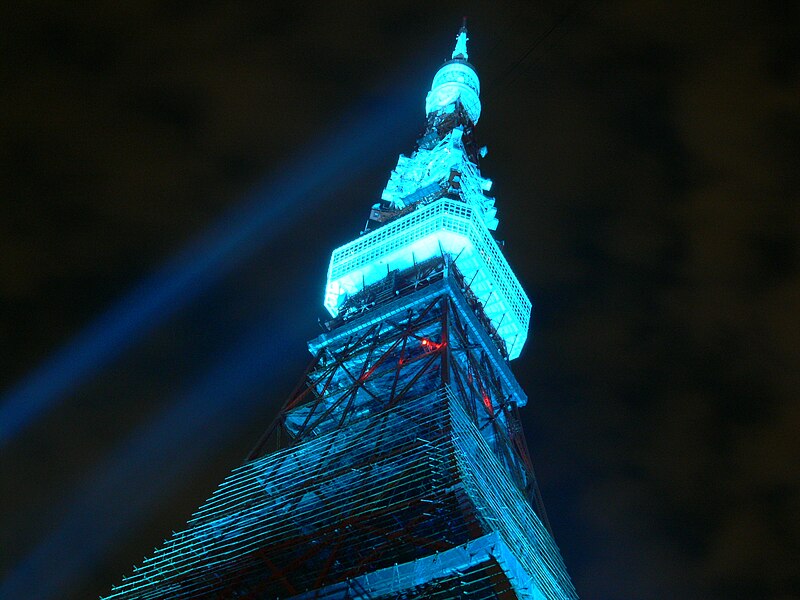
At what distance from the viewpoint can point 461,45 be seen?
62.9 metres

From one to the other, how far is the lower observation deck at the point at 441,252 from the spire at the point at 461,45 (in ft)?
74.6

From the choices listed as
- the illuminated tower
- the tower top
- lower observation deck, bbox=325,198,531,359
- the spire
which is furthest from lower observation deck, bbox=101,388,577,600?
the spire

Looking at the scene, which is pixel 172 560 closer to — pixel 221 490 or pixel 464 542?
pixel 221 490

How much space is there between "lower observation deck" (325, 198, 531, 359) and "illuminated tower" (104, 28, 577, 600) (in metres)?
0.08

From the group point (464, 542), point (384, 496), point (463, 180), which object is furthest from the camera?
point (463, 180)

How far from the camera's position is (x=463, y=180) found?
48.9 meters

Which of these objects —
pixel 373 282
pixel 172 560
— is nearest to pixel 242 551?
pixel 172 560

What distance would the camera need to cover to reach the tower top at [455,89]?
5869 cm

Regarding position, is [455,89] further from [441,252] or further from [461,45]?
[441,252]

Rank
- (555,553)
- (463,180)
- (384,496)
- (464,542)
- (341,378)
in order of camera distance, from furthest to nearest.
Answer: (463,180), (341,378), (555,553), (384,496), (464,542)

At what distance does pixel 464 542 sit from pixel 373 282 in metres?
22.2

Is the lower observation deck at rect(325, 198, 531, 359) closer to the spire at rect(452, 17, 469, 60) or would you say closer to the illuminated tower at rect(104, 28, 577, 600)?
the illuminated tower at rect(104, 28, 577, 600)

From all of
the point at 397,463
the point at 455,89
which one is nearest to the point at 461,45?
the point at 455,89

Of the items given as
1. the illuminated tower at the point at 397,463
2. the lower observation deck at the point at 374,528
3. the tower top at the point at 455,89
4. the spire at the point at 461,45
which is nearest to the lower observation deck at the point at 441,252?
the illuminated tower at the point at 397,463
